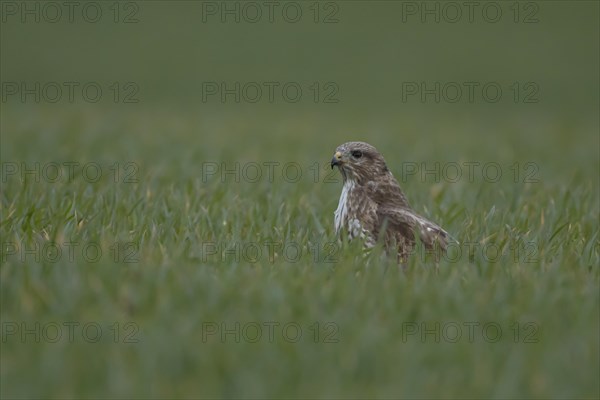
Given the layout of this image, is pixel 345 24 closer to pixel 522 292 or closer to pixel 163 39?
pixel 163 39

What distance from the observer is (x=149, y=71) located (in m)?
30.8

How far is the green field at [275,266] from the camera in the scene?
4.34 m

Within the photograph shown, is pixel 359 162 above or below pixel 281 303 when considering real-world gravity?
above

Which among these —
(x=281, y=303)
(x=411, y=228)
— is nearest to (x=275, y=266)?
(x=281, y=303)

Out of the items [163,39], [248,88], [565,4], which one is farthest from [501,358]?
[565,4]

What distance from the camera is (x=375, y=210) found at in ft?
22.5

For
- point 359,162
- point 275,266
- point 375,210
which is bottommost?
point 275,266

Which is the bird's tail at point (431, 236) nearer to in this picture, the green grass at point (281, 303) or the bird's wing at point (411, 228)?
the bird's wing at point (411, 228)

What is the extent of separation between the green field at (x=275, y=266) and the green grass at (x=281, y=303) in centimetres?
1

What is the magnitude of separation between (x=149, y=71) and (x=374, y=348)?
27402 mm

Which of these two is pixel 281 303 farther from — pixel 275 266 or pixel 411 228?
pixel 411 228

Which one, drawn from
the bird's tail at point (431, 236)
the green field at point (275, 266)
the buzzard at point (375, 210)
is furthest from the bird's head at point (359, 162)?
the bird's tail at point (431, 236)

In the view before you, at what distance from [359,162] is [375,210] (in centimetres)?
57

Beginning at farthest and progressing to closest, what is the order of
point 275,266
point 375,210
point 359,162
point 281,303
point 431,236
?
point 359,162, point 375,210, point 431,236, point 275,266, point 281,303
